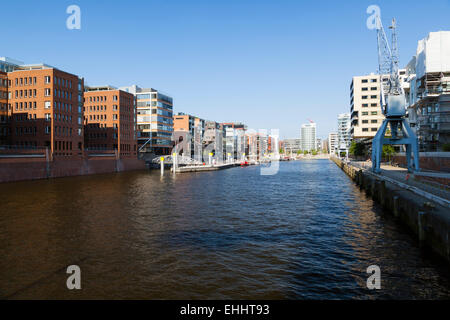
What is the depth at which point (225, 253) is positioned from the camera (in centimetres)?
2016

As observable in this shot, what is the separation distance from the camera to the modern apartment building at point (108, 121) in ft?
377

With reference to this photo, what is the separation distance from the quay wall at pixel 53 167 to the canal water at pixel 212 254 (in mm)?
35466

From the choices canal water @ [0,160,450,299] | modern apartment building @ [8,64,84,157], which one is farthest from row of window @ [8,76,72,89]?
→ canal water @ [0,160,450,299]

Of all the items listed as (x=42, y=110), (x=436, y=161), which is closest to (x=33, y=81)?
(x=42, y=110)

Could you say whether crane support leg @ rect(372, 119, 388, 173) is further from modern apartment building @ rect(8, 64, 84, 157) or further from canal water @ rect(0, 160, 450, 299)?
modern apartment building @ rect(8, 64, 84, 157)

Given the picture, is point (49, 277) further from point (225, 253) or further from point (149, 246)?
point (225, 253)

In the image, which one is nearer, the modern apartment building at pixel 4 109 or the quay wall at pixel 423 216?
the quay wall at pixel 423 216

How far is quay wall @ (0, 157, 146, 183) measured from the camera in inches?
2603

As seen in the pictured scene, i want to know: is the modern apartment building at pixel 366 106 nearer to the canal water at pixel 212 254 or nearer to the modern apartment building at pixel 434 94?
the modern apartment building at pixel 434 94

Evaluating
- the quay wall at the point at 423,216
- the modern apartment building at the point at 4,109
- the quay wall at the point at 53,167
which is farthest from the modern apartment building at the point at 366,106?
the modern apartment building at the point at 4,109

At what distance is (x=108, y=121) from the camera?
382 ft

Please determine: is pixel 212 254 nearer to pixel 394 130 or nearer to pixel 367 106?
pixel 394 130
